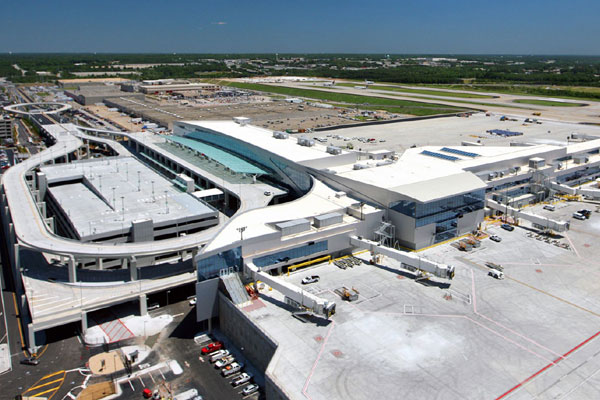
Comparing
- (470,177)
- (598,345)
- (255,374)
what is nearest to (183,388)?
(255,374)

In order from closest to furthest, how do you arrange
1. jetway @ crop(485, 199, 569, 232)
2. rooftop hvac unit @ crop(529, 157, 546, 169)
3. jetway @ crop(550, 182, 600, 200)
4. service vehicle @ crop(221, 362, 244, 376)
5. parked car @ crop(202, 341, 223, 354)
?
service vehicle @ crop(221, 362, 244, 376)
parked car @ crop(202, 341, 223, 354)
jetway @ crop(485, 199, 569, 232)
jetway @ crop(550, 182, 600, 200)
rooftop hvac unit @ crop(529, 157, 546, 169)

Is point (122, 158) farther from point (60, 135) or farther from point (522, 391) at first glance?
point (522, 391)

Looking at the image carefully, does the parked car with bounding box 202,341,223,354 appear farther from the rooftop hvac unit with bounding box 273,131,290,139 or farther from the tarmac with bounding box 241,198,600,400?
the rooftop hvac unit with bounding box 273,131,290,139

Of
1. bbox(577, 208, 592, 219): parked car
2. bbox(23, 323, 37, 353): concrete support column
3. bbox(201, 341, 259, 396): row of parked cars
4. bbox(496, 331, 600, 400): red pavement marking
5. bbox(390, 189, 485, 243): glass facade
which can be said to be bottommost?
bbox(201, 341, 259, 396): row of parked cars

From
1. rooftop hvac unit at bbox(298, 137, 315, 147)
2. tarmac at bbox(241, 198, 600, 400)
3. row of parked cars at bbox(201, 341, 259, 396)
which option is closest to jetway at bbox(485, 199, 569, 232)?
tarmac at bbox(241, 198, 600, 400)

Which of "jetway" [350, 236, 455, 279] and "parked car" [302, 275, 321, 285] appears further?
"parked car" [302, 275, 321, 285]

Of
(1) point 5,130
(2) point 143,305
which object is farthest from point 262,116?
→ (2) point 143,305

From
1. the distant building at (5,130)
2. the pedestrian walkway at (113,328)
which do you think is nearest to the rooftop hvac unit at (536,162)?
the pedestrian walkway at (113,328)
